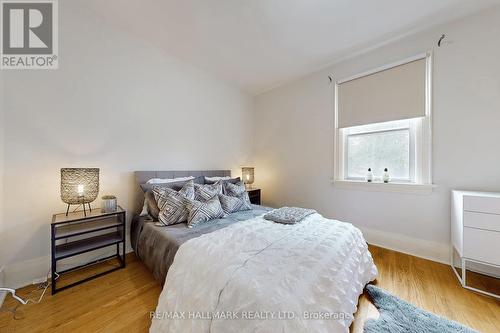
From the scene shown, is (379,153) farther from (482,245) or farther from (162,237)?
(162,237)

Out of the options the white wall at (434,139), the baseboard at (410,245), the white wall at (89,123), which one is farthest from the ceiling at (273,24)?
the baseboard at (410,245)

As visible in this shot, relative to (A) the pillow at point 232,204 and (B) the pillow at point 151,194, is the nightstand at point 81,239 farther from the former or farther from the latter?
(A) the pillow at point 232,204

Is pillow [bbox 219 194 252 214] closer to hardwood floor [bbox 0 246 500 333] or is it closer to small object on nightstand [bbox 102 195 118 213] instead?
hardwood floor [bbox 0 246 500 333]

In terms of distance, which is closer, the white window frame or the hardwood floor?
the hardwood floor

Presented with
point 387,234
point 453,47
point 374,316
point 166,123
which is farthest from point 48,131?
point 453,47

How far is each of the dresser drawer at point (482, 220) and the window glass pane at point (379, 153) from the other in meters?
0.79

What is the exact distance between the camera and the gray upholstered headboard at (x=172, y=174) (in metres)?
2.35

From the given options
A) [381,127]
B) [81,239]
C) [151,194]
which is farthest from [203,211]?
[381,127]

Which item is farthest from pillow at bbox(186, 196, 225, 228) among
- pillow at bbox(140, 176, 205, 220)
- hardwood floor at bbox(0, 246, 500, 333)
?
hardwood floor at bbox(0, 246, 500, 333)

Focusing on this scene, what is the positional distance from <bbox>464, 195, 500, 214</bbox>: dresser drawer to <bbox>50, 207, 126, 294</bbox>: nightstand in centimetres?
329

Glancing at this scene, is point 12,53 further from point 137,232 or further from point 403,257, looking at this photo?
point 403,257

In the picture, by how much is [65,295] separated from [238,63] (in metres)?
3.34

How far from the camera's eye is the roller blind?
220 centimetres

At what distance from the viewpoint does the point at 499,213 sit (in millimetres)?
1512
